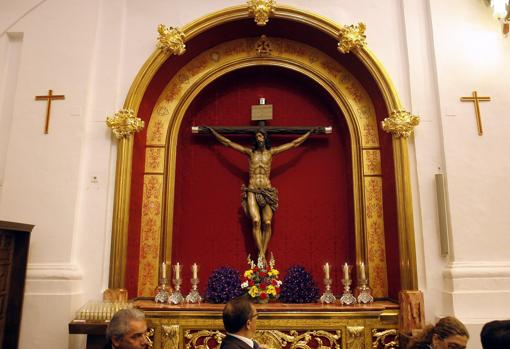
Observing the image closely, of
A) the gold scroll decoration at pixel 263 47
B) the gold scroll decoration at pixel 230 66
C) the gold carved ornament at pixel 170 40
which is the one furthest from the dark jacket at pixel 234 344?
the gold scroll decoration at pixel 263 47

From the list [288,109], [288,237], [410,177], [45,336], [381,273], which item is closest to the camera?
[45,336]

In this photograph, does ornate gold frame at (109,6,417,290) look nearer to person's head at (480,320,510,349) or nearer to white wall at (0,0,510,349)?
white wall at (0,0,510,349)

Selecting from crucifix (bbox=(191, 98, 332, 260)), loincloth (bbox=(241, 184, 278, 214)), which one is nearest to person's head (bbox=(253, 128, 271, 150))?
crucifix (bbox=(191, 98, 332, 260))

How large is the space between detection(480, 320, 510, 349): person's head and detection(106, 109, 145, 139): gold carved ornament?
4.30 metres

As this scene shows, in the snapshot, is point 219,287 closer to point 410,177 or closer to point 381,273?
point 381,273

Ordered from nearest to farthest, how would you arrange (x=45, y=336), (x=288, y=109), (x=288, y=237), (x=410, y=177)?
(x=45, y=336)
(x=410, y=177)
(x=288, y=237)
(x=288, y=109)

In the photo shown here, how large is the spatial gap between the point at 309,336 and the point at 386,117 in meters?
2.75

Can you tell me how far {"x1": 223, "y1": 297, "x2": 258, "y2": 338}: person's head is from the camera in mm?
2746

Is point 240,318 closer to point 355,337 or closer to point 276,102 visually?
point 355,337

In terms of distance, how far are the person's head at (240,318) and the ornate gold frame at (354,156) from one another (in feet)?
8.42

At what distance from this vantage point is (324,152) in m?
6.27

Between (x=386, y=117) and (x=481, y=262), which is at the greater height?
(x=386, y=117)

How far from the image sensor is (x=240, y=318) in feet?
9.00

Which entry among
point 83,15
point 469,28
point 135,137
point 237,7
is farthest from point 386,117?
point 83,15
